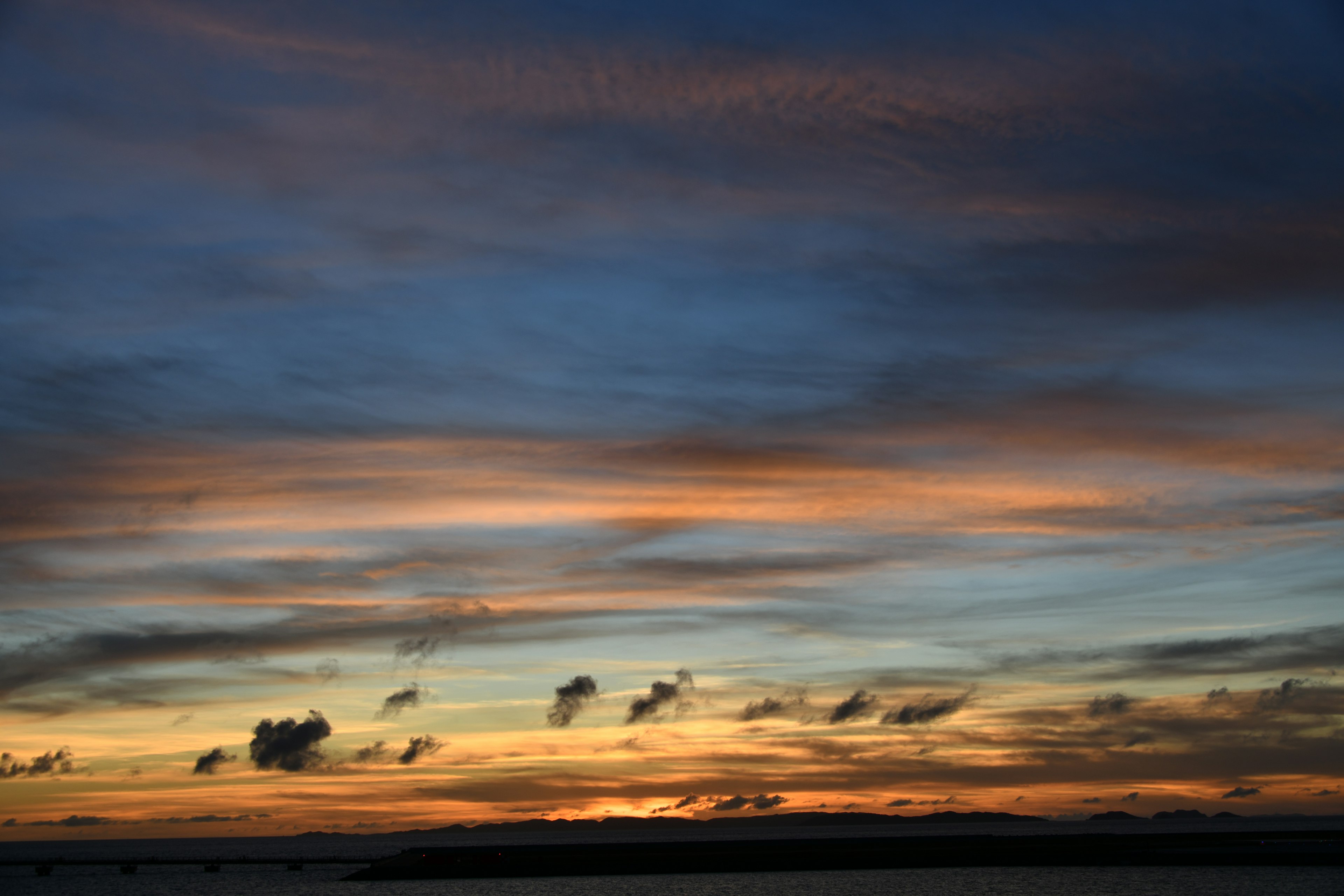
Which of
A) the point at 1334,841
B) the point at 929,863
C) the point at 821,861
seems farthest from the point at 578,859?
the point at 1334,841

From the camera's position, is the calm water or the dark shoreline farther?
the dark shoreline

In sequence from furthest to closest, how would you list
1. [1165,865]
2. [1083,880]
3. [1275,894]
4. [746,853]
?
1. [746,853]
2. [1165,865]
3. [1083,880]
4. [1275,894]

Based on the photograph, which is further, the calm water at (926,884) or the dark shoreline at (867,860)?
the dark shoreline at (867,860)

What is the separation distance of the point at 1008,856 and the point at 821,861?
3324 centimetres

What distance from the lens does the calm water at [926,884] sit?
138625 millimetres

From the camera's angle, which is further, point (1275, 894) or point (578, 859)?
point (578, 859)

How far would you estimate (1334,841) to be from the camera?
18725 cm

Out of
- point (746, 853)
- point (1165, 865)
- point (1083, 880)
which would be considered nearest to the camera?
point (1083, 880)

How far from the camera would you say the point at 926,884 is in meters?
155

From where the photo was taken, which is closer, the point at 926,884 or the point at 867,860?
the point at 926,884

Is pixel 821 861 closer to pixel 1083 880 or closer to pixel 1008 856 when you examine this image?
pixel 1008 856

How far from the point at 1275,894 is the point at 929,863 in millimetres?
62854

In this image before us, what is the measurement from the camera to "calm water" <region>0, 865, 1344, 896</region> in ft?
455

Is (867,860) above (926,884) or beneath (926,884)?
above
